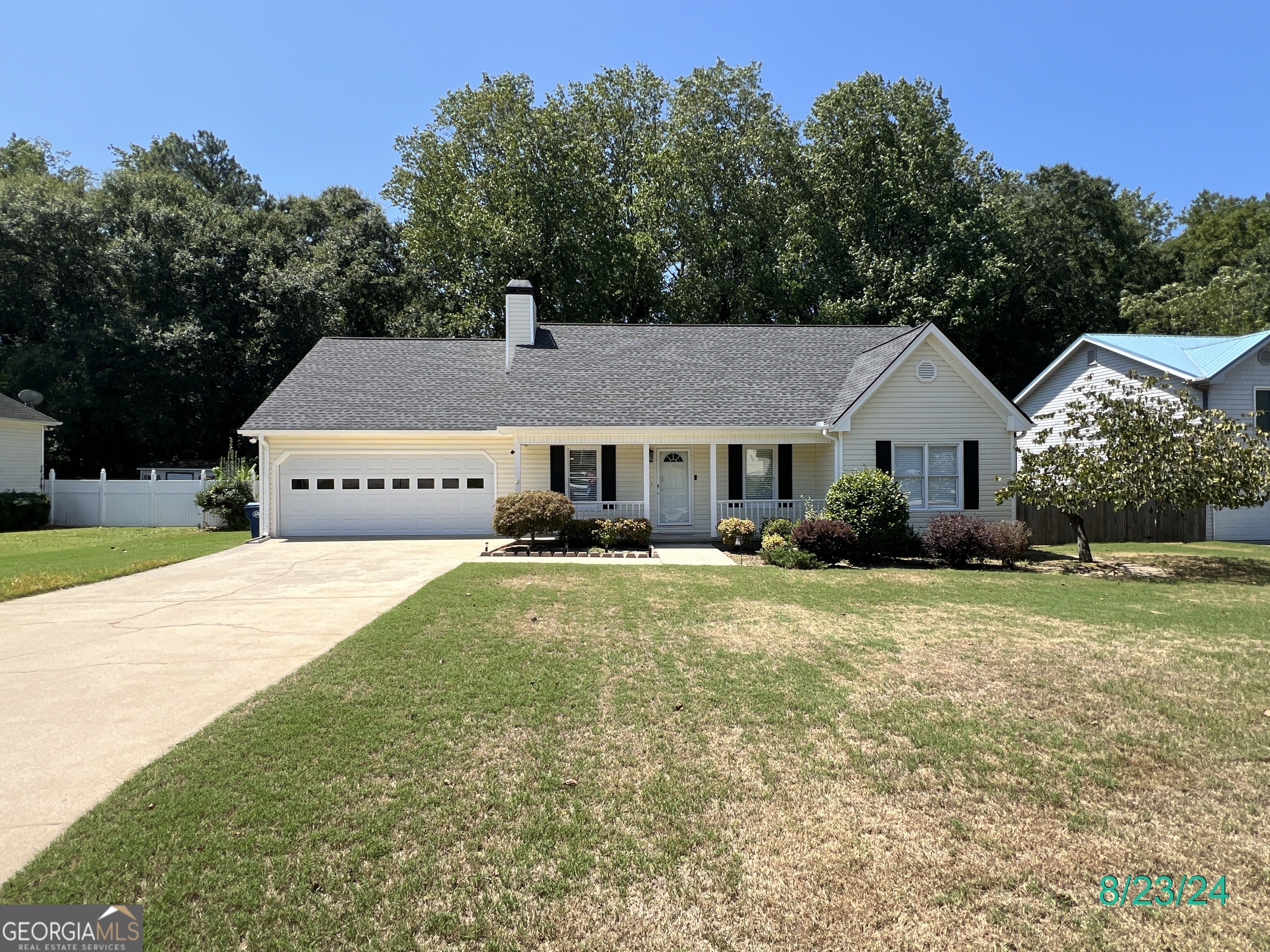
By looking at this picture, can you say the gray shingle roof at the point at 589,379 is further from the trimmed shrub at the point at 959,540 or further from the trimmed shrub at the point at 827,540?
the trimmed shrub at the point at 959,540

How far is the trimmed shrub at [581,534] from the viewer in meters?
15.9

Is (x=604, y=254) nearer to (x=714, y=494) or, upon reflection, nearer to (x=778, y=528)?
(x=714, y=494)

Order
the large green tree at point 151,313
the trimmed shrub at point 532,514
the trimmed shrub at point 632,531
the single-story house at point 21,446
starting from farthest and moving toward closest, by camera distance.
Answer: the large green tree at point 151,313 < the single-story house at point 21,446 < the trimmed shrub at point 632,531 < the trimmed shrub at point 532,514

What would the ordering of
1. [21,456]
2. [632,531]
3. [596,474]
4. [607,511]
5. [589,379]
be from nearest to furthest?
[632,531], [607,511], [596,474], [589,379], [21,456]

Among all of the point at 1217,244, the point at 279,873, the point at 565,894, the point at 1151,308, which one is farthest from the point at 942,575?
the point at 1217,244

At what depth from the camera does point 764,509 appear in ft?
55.6

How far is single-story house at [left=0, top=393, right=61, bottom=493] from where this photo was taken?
24.3m

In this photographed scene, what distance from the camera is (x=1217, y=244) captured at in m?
35.8

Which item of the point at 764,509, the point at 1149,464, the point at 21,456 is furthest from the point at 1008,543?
the point at 21,456

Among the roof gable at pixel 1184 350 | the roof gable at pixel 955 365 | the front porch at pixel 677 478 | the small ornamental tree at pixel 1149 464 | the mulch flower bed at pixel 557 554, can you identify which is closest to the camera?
the small ornamental tree at pixel 1149 464

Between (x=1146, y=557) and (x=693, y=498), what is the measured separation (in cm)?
1062

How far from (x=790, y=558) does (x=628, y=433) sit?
18.3 feet
